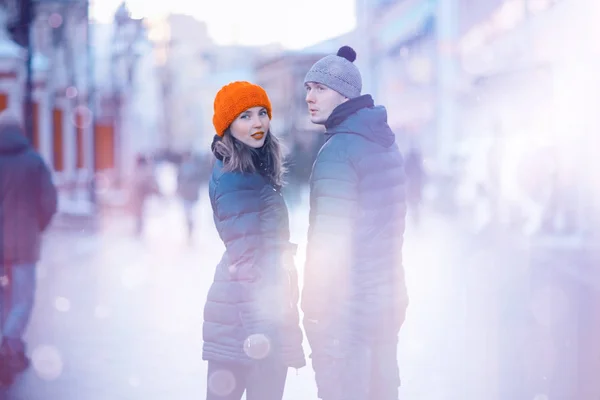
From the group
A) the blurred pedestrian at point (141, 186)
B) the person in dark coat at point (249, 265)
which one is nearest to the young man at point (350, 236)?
the person in dark coat at point (249, 265)

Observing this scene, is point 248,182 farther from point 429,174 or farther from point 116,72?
point 116,72

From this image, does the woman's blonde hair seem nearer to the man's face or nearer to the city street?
the man's face

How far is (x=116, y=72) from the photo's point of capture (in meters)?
32.3

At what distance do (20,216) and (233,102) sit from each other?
3.44 meters

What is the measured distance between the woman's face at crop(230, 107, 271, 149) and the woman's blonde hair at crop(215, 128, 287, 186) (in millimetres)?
28

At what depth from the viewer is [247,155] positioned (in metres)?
3.83

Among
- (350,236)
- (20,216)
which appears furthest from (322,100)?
(20,216)

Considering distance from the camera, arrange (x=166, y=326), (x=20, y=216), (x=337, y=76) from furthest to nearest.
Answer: (x=166, y=326)
(x=20, y=216)
(x=337, y=76)

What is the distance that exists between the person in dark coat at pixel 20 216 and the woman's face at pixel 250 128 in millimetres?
3309

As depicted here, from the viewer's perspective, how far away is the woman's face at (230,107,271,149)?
12.8 ft

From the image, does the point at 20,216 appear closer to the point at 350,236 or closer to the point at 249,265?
the point at 249,265

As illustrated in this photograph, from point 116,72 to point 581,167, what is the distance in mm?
19126

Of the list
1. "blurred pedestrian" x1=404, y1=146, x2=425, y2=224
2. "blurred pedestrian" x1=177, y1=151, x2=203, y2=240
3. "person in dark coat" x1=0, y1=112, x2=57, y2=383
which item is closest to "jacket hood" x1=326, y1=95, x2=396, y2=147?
"person in dark coat" x1=0, y1=112, x2=57, y2=383

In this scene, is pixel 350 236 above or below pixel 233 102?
below
